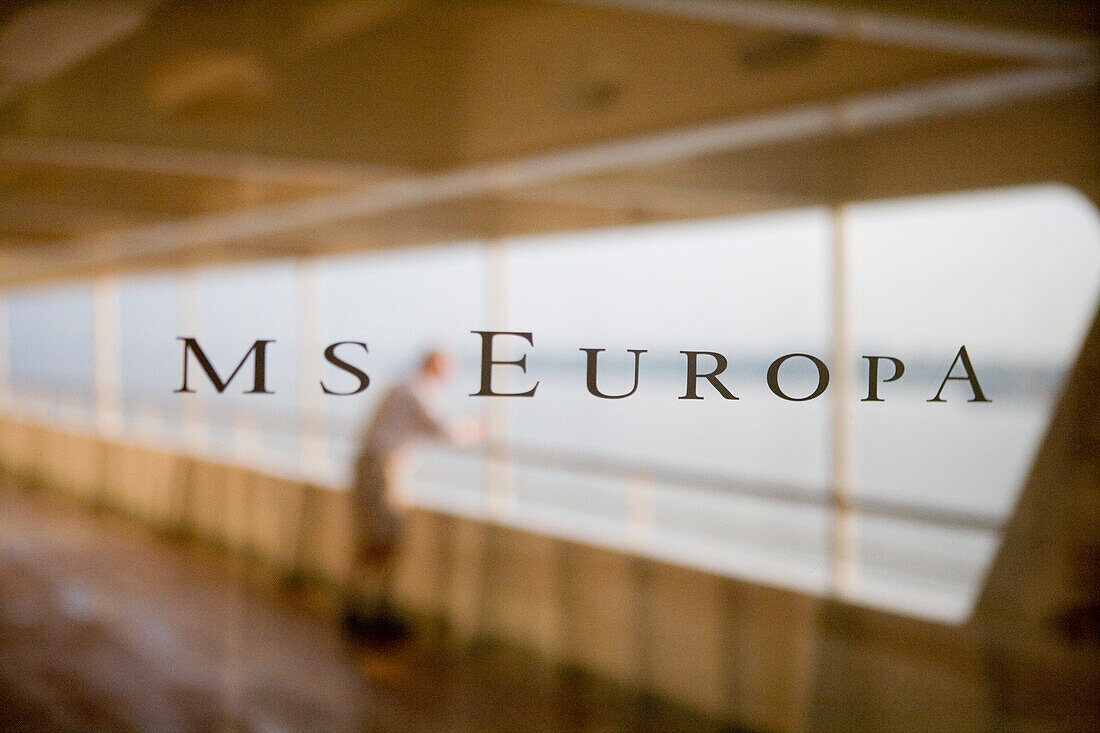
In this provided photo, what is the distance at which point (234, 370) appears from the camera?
5.79 ft

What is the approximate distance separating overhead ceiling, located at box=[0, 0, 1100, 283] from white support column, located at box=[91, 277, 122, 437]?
0.08m

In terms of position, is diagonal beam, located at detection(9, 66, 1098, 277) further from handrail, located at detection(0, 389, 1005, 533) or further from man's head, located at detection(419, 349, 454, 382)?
handrail, located at detection(0, 389, 1005, 533)

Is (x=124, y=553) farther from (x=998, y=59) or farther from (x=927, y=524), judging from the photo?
(x=998, y=59)

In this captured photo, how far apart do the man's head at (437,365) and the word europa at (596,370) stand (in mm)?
241

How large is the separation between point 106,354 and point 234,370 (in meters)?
0.46

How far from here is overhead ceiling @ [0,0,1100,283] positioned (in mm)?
2285

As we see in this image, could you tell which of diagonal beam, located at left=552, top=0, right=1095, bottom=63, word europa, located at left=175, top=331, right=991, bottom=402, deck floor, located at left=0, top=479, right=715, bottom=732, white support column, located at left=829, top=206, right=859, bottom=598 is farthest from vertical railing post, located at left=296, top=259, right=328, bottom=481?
white support column, located at left=829, top=206, right=859, bottom=598

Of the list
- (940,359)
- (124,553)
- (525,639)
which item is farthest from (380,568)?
(940,359)

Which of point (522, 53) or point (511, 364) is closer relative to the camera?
point (511, 364)

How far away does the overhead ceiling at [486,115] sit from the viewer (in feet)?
7.50

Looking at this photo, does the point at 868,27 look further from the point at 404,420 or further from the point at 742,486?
the point at 404,420

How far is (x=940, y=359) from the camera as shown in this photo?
2.05 metres

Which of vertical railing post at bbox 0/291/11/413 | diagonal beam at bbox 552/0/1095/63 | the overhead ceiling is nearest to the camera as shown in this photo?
vertical railing post at bbox 0/291/11/413

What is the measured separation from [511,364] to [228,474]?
2.87 ft
